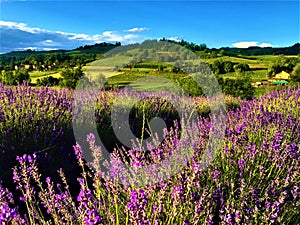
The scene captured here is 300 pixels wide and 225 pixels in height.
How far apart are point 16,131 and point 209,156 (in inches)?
83.8

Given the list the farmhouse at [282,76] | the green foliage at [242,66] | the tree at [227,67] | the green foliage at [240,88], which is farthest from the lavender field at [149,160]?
the farmhouse at [282,76]

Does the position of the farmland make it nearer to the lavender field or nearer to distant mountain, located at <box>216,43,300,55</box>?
the lavender field

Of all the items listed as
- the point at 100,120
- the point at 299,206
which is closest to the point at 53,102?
the point at 100,120

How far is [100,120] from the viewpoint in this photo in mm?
4180

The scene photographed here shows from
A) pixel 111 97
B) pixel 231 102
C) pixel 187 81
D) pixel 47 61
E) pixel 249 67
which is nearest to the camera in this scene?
pixel 111 97

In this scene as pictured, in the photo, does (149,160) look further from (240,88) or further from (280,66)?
(280,66)

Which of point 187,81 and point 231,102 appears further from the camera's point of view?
point 187,81

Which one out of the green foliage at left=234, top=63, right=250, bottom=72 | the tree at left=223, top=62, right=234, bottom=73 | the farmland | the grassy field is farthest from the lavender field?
the green foliage at left=234, top=63, right=250, bottom=72

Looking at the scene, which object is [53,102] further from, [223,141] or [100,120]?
[223,141]

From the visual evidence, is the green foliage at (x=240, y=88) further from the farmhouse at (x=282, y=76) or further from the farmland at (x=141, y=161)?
the farmhouse at (x=282, y=76)

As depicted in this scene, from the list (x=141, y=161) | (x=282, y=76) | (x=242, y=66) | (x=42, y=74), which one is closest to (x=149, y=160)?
(x=141, y=161)

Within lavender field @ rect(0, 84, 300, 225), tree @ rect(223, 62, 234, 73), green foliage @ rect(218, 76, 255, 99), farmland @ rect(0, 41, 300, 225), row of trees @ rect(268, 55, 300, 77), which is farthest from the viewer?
row of trees @ rect(268, 55, 300, 77)

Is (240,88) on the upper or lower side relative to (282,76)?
lower

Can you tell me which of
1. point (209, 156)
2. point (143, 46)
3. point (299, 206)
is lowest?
point (299, 206)
